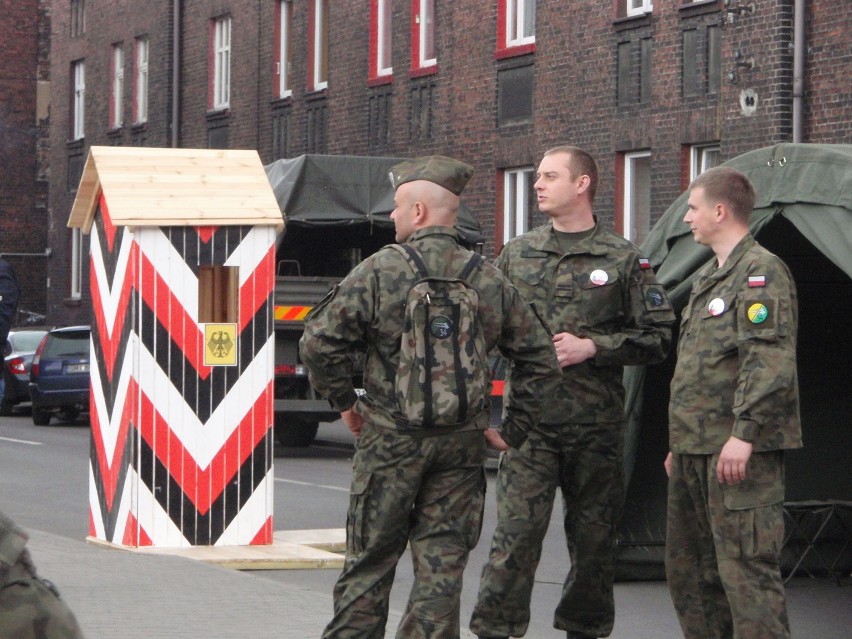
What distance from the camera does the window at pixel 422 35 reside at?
26.7 metres

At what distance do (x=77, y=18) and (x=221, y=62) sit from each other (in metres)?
9.60

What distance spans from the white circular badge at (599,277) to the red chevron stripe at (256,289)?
3.32 metres

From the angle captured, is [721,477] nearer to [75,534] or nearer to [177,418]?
[177,418]

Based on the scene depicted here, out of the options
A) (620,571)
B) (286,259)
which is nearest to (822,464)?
(620,571)

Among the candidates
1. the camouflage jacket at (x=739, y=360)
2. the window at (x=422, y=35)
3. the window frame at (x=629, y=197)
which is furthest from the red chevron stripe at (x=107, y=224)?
the window at (x=422, y=35)

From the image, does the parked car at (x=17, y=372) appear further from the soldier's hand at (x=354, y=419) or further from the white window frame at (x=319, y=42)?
the soldier's hand at (x=354, y=419)

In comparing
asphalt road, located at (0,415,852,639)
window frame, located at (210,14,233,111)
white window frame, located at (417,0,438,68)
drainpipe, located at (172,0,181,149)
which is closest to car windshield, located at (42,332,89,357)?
asphalt road, located at (0,415,852,639)

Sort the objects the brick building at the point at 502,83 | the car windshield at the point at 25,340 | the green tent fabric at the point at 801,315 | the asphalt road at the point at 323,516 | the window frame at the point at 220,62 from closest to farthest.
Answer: the green tent fabric at the point at 801,315 → the asphalt road at the point at 323,516 → the brick building at the point at 502,83 → the car windshield at the point at 25,340 → the window frame at the point at 220,62

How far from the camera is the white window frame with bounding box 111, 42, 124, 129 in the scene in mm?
39531

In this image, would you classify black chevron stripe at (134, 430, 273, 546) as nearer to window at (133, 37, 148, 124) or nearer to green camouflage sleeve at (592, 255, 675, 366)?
green camouflage sleeve at (592, 255, 675, 366)

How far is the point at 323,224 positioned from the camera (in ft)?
63.5

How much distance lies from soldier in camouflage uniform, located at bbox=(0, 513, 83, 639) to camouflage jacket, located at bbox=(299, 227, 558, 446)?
3214 mm

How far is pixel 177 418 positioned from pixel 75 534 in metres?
2.45

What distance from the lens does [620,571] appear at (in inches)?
354
